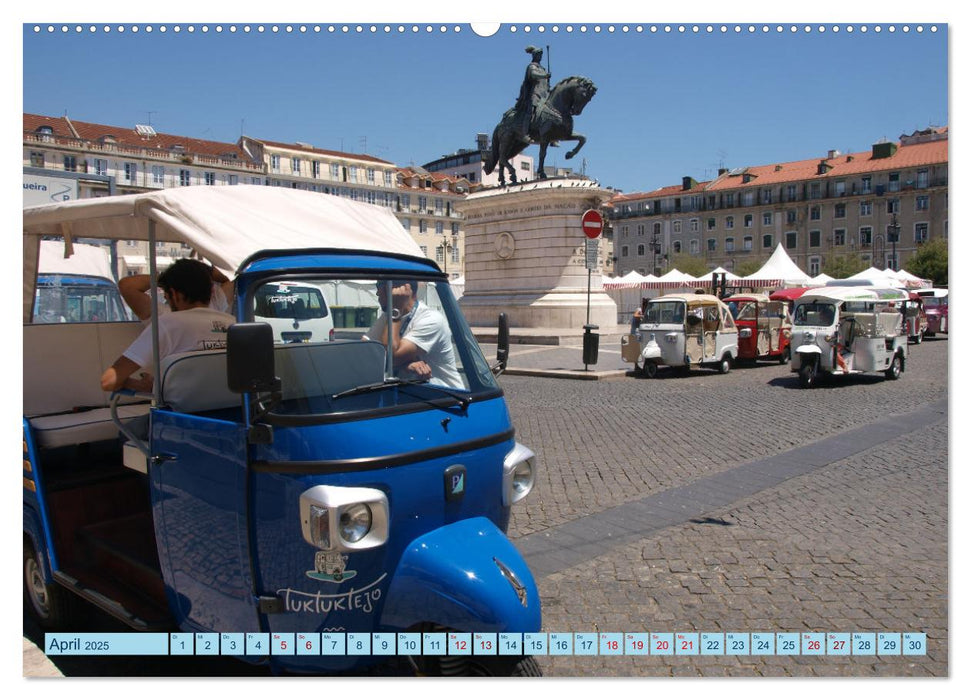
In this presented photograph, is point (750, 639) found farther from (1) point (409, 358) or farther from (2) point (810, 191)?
(2) point (810, 191)

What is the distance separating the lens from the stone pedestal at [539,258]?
102ft

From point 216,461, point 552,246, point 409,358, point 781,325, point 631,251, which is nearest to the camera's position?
point 216,461

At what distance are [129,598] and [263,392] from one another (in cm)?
158

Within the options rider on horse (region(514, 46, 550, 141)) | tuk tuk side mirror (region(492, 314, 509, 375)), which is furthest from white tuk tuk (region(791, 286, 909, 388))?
rider on horse (region(514, 46, 550, 141))

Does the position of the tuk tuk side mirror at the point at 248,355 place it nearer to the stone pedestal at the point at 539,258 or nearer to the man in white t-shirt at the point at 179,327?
the man in white t-shirt at the point at 179,327

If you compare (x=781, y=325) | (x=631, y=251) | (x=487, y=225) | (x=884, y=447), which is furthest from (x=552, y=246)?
(x=631, y=251)

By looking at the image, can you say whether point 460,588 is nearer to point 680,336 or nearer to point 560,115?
point 680,336

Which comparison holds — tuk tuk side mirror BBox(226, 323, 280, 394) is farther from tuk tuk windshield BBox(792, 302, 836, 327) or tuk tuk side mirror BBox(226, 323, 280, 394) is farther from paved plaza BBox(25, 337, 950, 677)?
tuk tuk windshield BBox(792, 302, 836, 327)

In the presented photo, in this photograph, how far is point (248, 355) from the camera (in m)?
2.63

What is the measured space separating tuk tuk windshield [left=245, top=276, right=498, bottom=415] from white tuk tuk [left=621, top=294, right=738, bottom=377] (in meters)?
13.8

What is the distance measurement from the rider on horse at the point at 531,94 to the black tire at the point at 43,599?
2992 cm

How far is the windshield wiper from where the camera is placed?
302 cm

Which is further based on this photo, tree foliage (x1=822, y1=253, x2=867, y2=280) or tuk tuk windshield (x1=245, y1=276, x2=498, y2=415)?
tree foliage (x1=822, y1=253, x2=867, y2=280)

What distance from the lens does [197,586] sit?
314cm
